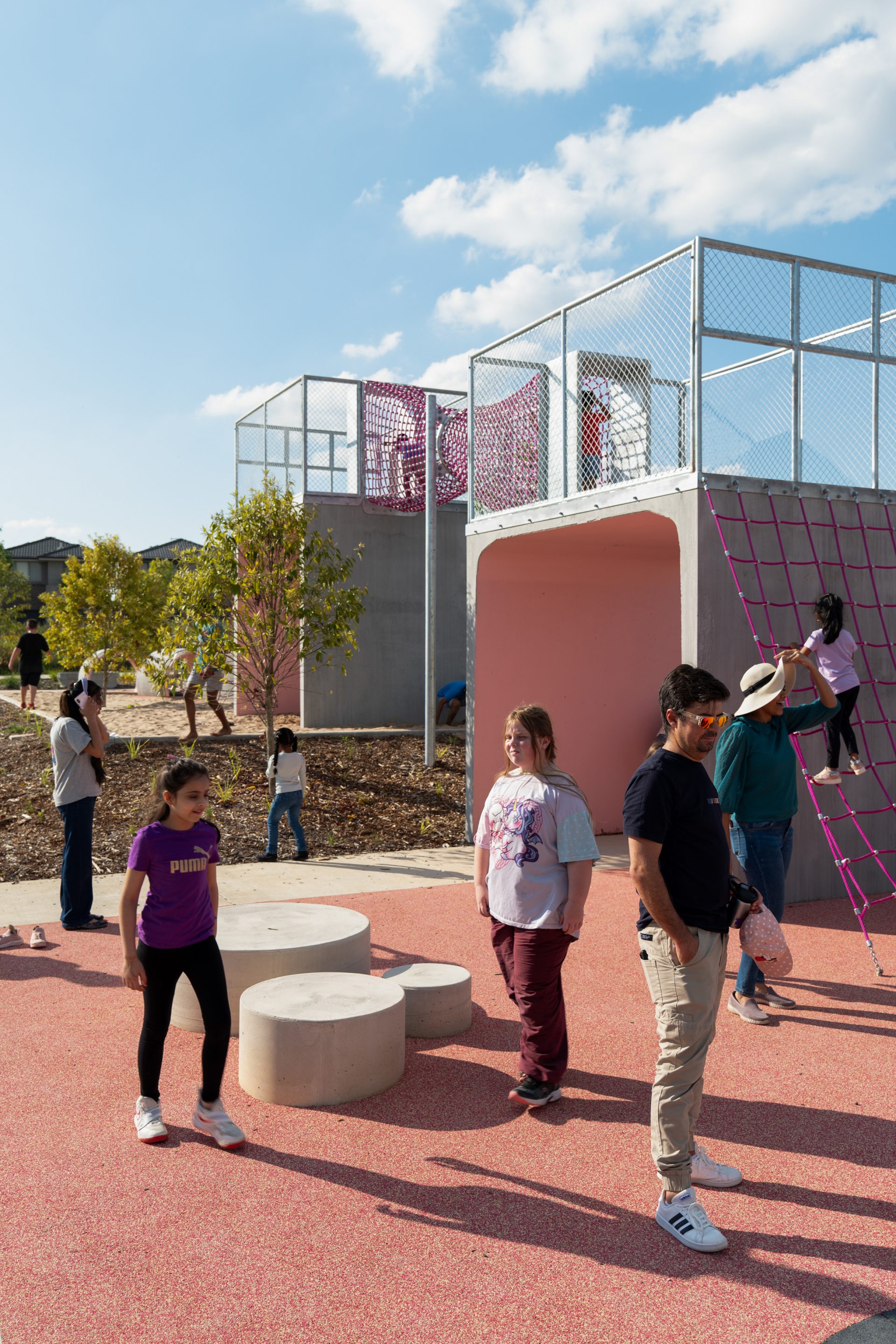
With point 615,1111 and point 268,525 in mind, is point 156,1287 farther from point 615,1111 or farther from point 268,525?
point 268,525

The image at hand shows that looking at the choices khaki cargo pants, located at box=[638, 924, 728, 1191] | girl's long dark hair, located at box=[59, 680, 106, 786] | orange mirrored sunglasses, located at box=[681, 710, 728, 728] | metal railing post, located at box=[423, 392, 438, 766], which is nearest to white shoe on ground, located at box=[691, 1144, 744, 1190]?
khaki cargo pants, located at box=[638, 924, 728, 1191]

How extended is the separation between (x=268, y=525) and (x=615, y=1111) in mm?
8908

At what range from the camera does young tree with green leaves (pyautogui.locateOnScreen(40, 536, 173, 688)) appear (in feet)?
62.7

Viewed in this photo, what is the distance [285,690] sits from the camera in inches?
705

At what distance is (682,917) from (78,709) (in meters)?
5.02

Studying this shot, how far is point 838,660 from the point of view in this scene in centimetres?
784

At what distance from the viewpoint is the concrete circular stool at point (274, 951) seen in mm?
5434

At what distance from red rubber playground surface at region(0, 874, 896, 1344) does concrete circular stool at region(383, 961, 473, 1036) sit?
3.6 inches

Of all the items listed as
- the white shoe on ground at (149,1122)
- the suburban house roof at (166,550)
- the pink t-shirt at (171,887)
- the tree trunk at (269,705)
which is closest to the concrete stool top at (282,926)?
the white shoe on ground at (149,1122)

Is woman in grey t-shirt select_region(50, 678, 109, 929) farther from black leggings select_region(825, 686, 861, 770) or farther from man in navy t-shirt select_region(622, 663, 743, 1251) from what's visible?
black leggings select_region(825, 686, 861, 770)

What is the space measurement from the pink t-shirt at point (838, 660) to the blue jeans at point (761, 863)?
2454 mm

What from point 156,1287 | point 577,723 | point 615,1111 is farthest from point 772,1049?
point 577,723

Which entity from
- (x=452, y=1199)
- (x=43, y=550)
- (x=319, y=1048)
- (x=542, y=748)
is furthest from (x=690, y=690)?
(x=43, y=550)

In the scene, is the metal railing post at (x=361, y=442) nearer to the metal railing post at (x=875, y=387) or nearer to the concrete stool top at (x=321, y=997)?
the metal railing post at (x=875, y=387)
